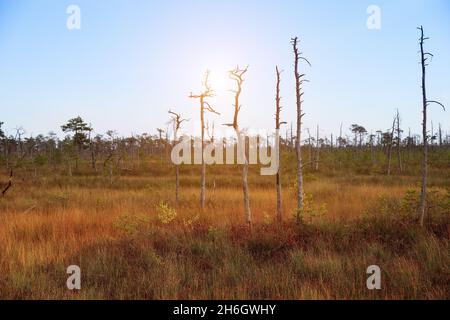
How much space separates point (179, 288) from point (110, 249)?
280 cm

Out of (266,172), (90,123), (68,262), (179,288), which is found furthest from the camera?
(90,123)

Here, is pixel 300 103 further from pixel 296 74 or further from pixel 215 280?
pixel 215 280

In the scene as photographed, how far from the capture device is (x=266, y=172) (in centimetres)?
3353

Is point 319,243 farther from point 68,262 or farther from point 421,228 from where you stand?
point 68,262

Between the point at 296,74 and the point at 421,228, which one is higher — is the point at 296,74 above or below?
above

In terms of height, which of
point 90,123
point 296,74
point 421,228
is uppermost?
point 90,123

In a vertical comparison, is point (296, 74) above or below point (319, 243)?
above

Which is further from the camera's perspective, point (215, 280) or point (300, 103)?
point (300, 103)

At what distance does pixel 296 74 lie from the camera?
28.6ft
